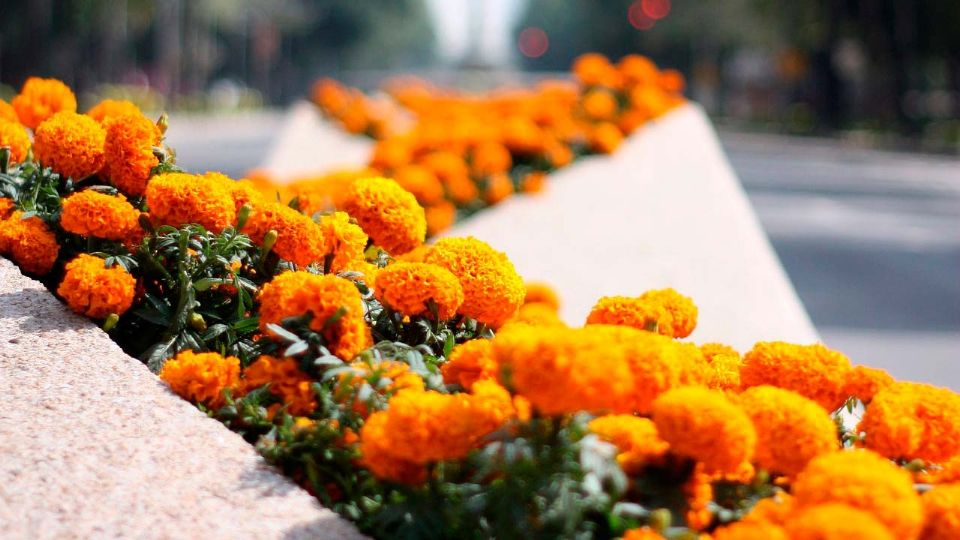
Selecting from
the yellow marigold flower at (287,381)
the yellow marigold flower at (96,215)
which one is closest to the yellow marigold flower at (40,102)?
the yellow marigold flower at (96,215)

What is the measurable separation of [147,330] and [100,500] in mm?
806

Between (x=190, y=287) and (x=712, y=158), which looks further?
(x=712, y=158)

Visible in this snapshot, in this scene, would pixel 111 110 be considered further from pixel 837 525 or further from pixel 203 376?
pixel 837 525

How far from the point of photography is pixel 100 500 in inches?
75.1

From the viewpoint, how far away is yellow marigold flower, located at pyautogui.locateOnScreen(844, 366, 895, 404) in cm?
236

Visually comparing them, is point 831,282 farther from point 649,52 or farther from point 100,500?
point 649,52

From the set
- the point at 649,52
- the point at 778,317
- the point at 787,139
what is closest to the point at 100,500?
the point at 778,317

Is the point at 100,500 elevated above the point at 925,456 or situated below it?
below

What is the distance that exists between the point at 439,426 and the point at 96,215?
116 cm

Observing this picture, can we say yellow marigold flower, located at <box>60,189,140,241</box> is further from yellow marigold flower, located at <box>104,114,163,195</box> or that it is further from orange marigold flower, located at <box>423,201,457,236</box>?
orange marigold flower, located at <box>423,201,457,236</box>

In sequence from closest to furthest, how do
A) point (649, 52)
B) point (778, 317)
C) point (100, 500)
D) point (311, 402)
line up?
1. point (100, 500)
2. point (311, 402)
3. point (778, 317)
4. point (649, 52)

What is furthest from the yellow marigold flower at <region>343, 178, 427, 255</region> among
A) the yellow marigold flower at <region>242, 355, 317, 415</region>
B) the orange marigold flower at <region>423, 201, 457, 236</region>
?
the orange marigold flower at <region>423, 201, 457, 236</region>

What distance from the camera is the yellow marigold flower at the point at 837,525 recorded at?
1.45 metres

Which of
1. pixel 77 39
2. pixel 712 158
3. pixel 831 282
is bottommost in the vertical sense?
pixel 831 282
